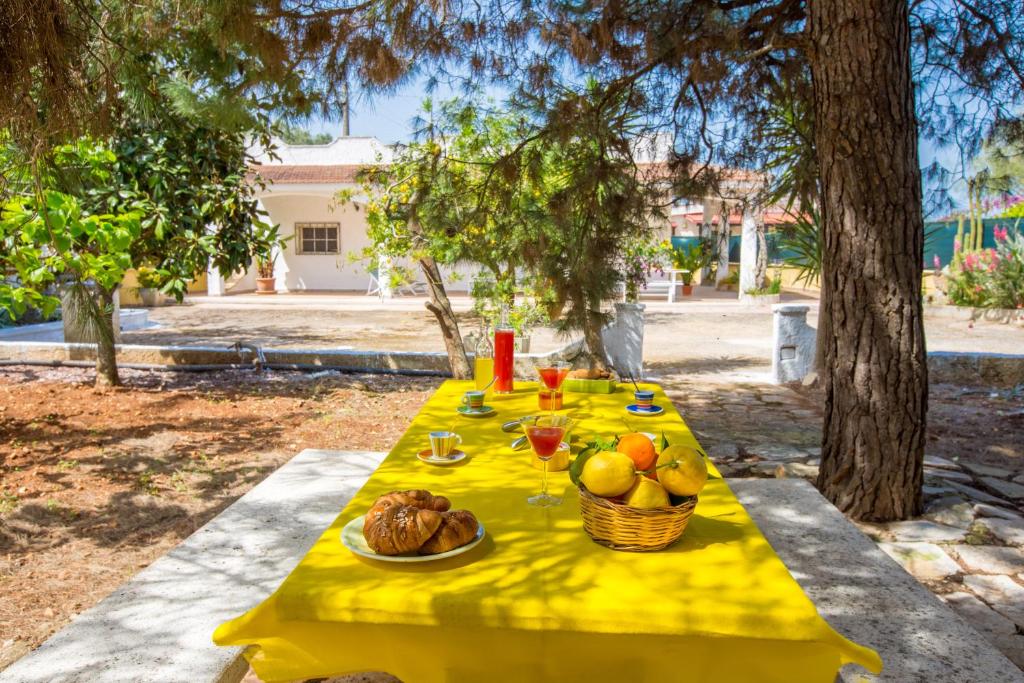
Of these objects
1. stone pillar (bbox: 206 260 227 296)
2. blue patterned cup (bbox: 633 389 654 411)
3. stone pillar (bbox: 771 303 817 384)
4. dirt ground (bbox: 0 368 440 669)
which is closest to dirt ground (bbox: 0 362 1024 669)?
dirt ground (bbox: 0 368 440 669)

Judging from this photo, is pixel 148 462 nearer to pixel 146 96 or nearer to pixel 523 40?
pixel 146 96

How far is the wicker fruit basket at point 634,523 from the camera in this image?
1542mm

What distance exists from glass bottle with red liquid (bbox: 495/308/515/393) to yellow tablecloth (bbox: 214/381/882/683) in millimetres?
1448

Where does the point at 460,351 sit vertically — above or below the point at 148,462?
above

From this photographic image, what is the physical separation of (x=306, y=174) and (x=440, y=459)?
15713 mm

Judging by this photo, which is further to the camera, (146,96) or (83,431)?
(83,431)

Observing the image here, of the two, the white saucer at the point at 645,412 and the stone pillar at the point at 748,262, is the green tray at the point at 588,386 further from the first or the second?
the stone pillar at the point at 748,262

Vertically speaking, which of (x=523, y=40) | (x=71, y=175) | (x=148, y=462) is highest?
(x=523, y=40)

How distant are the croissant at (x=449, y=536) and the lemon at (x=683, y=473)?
0.41 metres

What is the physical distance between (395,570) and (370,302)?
45.9ft

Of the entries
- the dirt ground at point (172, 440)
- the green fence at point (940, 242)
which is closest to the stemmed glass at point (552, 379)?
the dirt ground at point (172, 440)

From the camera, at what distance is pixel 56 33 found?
212cm

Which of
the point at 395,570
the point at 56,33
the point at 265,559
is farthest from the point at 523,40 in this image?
the point at 395,570

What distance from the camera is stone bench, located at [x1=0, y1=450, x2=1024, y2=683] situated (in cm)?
176
